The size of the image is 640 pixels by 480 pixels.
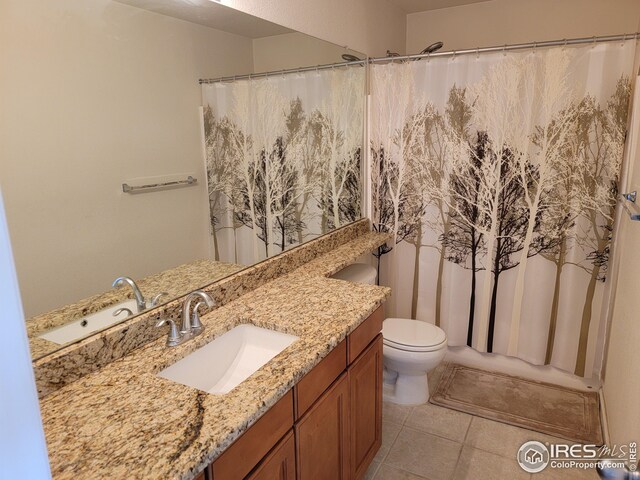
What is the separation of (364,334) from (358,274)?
90 cm

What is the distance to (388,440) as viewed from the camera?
88.8 inches

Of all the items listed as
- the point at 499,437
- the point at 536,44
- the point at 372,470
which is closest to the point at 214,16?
the point at 536,44

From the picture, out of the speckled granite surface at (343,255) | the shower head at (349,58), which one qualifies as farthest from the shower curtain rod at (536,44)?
the speckled granite surface at (343,255)

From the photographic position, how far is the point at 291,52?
7.20 ft

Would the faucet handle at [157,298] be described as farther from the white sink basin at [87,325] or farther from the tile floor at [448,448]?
the tile floor at [448,448]

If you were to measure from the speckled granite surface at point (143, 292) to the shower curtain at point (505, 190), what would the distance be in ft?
4.53

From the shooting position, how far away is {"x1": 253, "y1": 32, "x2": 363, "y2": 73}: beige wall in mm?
2008

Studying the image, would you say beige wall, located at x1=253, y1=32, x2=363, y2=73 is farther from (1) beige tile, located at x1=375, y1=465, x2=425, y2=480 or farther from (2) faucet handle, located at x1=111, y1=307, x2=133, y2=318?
(1) beige tile, located at x1=375, y1=465, x2=425, y2=480

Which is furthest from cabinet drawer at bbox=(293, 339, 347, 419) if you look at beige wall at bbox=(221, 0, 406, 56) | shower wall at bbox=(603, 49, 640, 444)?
beige wall at bbox=(221, 0, 406, 56)

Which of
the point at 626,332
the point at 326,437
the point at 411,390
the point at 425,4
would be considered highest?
the point at 425,4

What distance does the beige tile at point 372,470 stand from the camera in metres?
2.01

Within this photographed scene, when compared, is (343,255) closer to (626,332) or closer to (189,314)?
(189,314)

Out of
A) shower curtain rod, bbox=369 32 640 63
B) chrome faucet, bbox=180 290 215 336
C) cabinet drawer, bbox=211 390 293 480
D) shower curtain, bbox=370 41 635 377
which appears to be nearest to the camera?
cabinet drawer, bbox=211 390 293 480

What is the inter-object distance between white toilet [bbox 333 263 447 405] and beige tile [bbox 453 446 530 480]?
0.45 m
